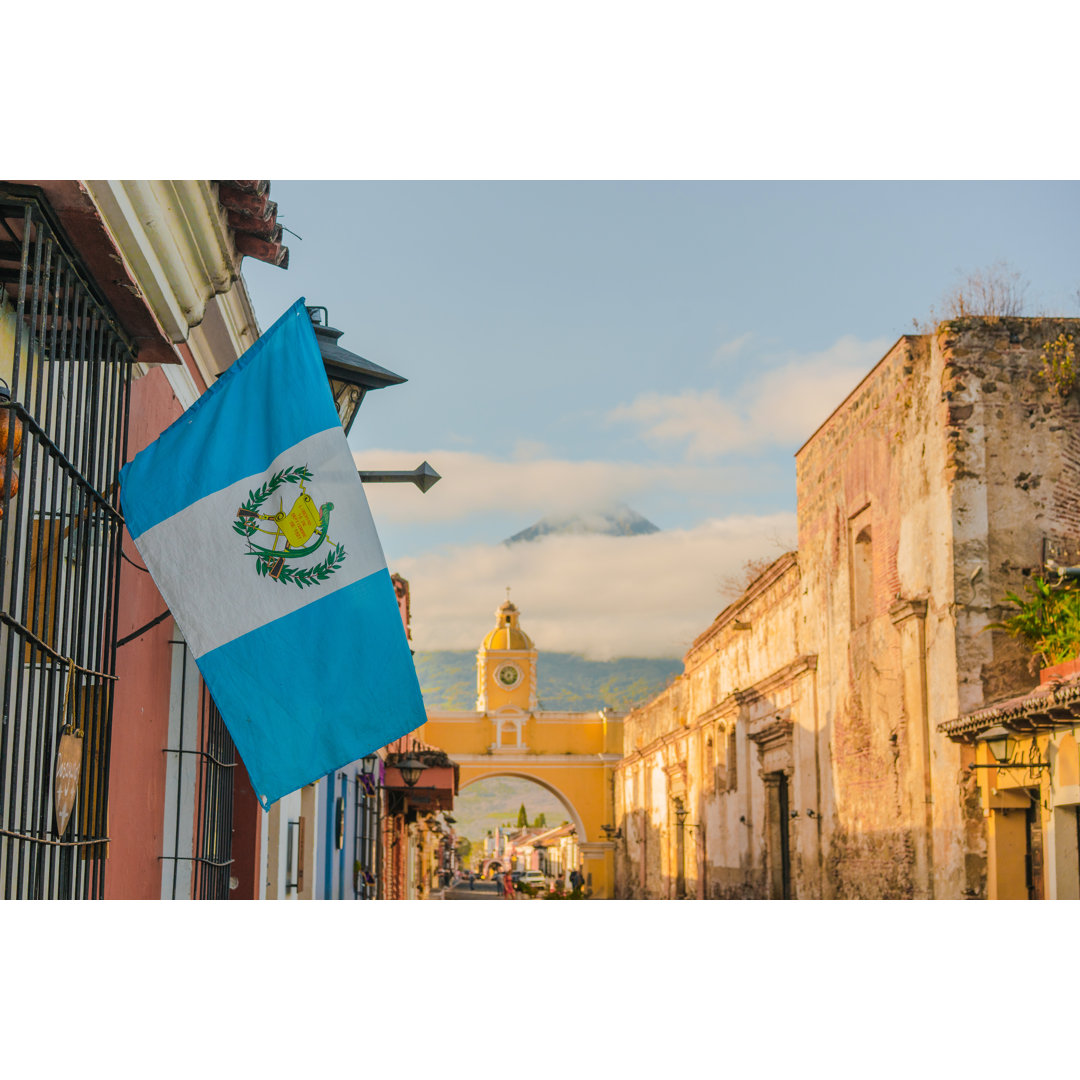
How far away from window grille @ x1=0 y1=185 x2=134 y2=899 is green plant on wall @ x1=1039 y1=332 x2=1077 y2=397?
26.9 ft

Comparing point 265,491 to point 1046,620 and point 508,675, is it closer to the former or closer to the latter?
point 1046,620

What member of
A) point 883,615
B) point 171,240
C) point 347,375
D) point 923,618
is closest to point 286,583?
point 171,240

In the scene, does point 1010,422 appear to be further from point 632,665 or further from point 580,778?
point 632,665

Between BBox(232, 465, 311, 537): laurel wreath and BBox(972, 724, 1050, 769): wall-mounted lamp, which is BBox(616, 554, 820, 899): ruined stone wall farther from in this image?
BBox(232, 465, 311, 537): laurel wreath

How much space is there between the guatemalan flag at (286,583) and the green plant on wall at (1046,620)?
7.01 metres

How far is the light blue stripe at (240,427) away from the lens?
3.94 meters

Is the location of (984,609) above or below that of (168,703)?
above

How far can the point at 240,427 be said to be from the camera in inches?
158

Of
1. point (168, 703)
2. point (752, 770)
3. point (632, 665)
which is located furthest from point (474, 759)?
point (632, 665)

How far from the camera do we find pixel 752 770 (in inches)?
656

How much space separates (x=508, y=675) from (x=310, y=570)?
128 ft

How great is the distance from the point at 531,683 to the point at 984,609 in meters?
32.5

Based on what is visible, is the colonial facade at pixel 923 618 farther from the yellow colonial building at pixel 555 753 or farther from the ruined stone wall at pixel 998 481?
the yellow colonial building at pixel 555 753

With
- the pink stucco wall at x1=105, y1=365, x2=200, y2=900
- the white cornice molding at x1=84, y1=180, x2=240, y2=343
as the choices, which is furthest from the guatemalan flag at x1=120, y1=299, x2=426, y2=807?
the pink stucco wall at x1=105, y1=365, x2=200, y2=900
